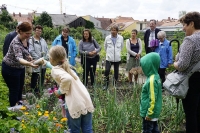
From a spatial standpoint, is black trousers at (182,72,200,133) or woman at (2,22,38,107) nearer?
black trousers at (182,72,200,133)

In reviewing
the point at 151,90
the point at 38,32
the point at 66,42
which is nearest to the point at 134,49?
the point at 66,42

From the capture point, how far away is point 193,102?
2.79 meters

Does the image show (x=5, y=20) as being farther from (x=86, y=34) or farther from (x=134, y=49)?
(x=134, y=49)

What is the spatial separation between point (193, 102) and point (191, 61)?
0.48 metres

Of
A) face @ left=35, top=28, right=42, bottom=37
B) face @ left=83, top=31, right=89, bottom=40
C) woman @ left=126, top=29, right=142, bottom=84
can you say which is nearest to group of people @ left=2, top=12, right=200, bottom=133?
face @ left=35, top=28, right=42, bottom=37

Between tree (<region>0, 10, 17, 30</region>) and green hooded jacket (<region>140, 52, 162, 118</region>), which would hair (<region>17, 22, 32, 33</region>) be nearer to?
green hooded jacket (<region>140, 52, 162, 118</region>)

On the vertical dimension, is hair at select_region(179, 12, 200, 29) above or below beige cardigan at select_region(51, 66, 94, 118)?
above

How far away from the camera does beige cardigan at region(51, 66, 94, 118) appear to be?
8.10 feet

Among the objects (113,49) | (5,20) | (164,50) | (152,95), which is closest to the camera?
(152,95)

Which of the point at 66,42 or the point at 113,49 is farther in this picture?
the point at 113,49

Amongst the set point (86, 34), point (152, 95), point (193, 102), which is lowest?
point (193, 102)

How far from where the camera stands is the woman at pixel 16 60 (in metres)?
3.43

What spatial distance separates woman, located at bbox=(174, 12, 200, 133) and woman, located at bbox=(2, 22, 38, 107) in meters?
1.93

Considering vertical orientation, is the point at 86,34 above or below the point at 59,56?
above
